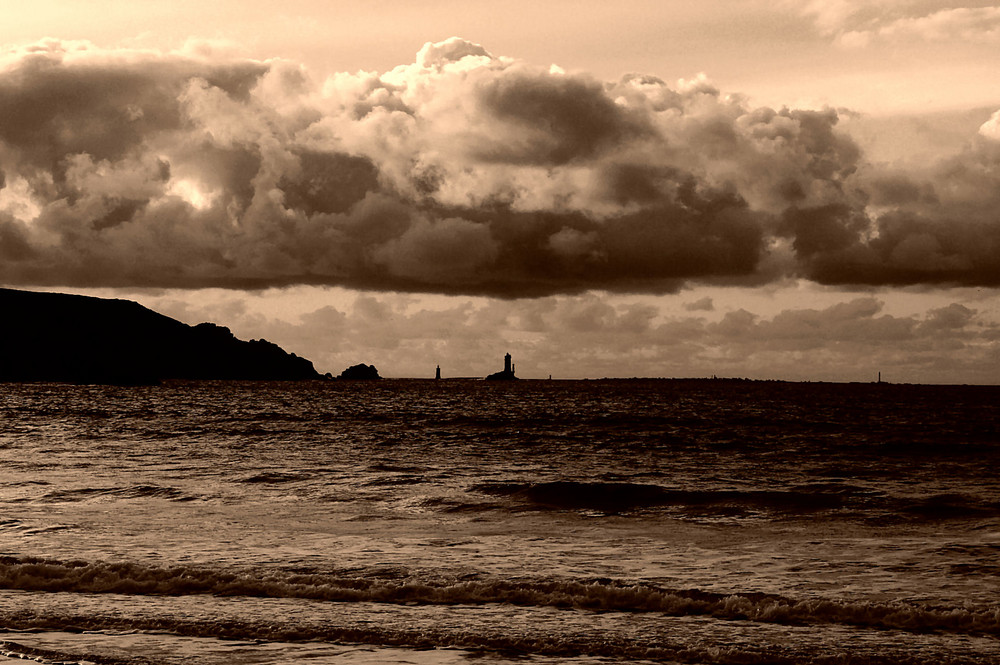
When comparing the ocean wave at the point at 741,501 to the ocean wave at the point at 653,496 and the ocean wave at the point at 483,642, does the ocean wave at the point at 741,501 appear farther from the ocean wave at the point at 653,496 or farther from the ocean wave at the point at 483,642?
the ocean wave at the point at 483,642

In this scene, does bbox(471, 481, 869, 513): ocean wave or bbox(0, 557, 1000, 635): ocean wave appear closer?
bbox(0, 557, 1000, 635): ocean wave

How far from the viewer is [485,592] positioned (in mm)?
16359

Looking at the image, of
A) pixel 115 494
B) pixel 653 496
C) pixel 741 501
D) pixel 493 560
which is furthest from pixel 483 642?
pixel 115 494

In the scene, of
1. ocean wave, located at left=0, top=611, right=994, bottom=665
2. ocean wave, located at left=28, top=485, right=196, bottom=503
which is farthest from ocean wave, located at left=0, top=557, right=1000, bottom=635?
ocean wave, located at left=28, top=485, right=196, bottom=503

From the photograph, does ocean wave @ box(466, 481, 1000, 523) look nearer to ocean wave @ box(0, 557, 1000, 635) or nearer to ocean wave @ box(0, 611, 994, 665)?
ocean wave @ box(0, 557, 1000, 635)

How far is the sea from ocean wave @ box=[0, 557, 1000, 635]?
0.15ft

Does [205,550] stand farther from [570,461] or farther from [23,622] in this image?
[570,461]

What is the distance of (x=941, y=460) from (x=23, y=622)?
4071 cm

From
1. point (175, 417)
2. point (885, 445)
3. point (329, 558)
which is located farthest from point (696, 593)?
point (175, 417)

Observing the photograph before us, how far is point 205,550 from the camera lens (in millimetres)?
20016

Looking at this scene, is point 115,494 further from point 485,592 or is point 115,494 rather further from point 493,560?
point 485,592

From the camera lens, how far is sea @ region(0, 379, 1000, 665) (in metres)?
13.5

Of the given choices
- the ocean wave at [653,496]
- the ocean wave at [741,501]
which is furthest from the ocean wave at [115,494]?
the ocean wave at [653,496]

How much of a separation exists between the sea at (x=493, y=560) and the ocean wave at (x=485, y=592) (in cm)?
5
